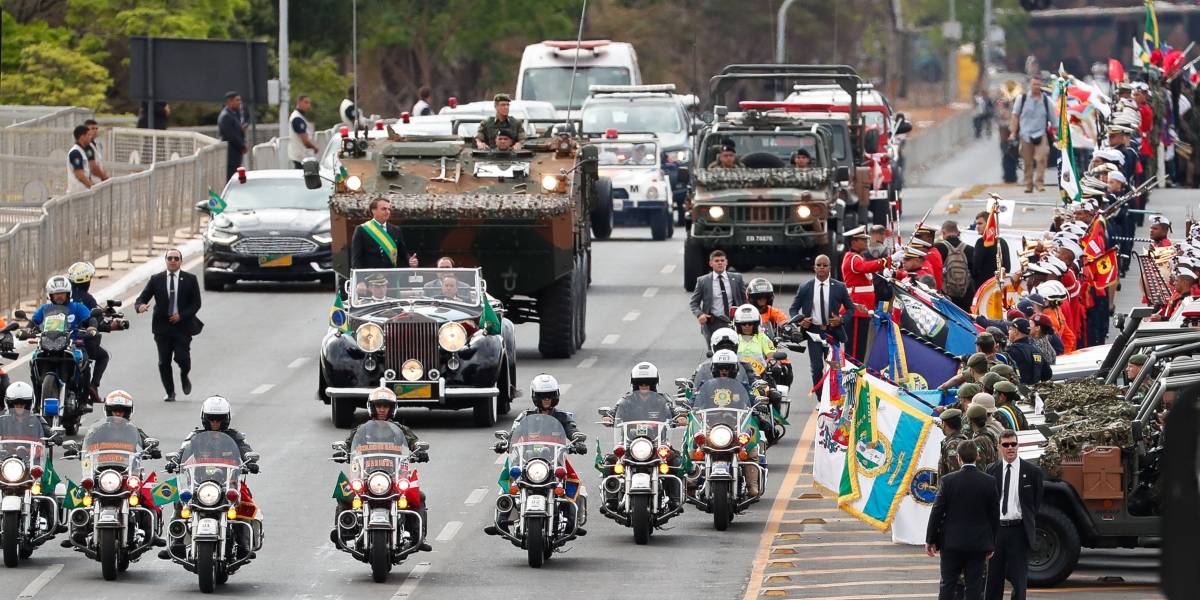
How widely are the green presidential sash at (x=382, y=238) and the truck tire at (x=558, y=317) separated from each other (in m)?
3.01

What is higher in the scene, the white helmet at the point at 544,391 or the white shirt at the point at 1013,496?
the white helmet at the point at 544,391

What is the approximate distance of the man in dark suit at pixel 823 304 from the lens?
Answer: 21.5 metres

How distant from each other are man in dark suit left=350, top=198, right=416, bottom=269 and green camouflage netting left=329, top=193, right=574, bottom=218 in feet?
6.60

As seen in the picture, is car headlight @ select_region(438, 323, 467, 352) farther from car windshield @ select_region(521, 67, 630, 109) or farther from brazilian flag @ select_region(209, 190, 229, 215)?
car windshield @ select_region(521, 67, 630, 109)

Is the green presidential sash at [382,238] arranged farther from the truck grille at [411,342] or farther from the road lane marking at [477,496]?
the road lane marking at [477,496]

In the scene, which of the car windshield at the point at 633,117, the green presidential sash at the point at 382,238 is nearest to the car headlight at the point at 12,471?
the green presidential sash at the point at 382,238

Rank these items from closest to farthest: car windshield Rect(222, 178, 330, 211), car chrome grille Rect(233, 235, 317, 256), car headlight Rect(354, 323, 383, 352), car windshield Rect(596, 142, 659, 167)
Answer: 1. car headlight Rect(354, 323, 383, 352)
2. car chrome grille Rect(233, 235, 317, 256)
3. car windshield Rect(222, 178, 330, 211)
4. car windshield Rect(596, 142, 659, 167)

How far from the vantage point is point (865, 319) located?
2167 cm

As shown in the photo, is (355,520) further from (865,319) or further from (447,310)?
(865,319)

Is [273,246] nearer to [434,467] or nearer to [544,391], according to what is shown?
[434,467]

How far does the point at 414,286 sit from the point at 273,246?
→ 929 cm

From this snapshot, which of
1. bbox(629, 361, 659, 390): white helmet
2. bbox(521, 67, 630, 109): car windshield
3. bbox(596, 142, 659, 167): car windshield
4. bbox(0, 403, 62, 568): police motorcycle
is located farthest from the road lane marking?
bbox(521, 67, 630, 109): car windshield

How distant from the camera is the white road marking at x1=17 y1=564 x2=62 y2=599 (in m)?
14.6

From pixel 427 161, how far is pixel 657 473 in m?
10.3
